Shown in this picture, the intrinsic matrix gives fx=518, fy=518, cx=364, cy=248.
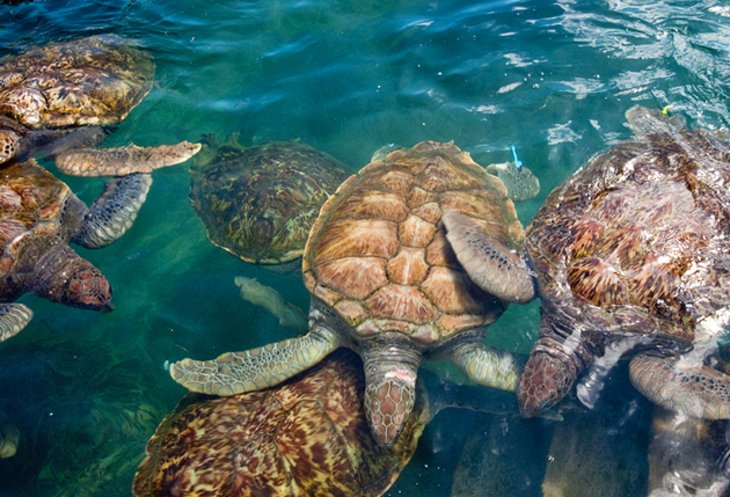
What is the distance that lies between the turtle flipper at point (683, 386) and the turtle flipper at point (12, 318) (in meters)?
5.44

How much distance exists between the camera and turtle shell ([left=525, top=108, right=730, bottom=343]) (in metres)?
4.22

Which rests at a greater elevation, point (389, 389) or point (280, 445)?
point (389, 389)

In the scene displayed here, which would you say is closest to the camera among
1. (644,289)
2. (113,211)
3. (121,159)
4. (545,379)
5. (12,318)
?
(545,379)

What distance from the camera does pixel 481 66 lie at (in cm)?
710

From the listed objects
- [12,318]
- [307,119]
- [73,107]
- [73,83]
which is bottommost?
[12,318]

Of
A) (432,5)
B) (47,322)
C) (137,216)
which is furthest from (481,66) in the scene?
(47,322)

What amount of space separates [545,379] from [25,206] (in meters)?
5.33

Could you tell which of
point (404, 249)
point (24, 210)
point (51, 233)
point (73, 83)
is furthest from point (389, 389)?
point (73, 83)

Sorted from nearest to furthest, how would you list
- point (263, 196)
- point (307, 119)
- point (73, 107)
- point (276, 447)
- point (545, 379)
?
point (276, 447)
point (545, 379)
point (263, 196)
point (73, 107)
point (307, 119)

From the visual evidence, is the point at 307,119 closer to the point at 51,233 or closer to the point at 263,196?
the point at 263,196

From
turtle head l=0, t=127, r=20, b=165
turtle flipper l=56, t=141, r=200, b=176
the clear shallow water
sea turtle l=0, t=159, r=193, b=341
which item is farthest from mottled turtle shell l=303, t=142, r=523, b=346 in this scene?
turtle head l=0, t=127, r=20, b=165

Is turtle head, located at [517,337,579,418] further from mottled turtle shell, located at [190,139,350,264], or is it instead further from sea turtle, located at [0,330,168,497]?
sea turtle, located at [0,330,168,497]

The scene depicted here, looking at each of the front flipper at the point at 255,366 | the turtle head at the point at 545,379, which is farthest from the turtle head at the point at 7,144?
the turtle head at the point at 545,379

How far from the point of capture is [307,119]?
275 inches
